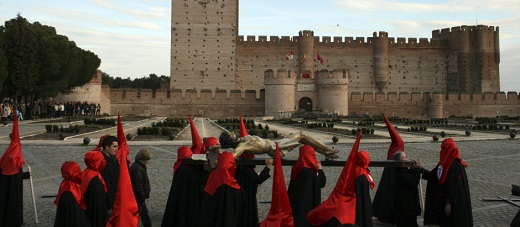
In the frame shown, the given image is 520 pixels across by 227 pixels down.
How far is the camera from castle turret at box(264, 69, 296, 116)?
47062 millimetres

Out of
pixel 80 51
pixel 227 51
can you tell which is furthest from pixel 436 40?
pixel 80 51

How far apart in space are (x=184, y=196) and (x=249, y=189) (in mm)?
786

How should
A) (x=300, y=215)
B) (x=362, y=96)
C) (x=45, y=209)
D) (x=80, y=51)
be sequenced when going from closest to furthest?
(x=300, y=215), (x=45, y=209), (x=80, y=51), (x=362, y=96)

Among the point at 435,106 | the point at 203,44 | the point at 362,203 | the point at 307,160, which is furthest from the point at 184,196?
the point at 203,44

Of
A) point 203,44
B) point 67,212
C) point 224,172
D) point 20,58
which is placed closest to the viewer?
point 224,172

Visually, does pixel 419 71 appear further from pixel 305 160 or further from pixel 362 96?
pixel 305 160

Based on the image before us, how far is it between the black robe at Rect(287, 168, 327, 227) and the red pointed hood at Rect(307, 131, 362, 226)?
1.81ft

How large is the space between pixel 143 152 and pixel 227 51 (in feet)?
170

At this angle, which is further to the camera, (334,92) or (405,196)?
(334,92)

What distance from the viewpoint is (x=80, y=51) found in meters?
47.4

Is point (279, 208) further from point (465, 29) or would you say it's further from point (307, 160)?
point (465, 29)

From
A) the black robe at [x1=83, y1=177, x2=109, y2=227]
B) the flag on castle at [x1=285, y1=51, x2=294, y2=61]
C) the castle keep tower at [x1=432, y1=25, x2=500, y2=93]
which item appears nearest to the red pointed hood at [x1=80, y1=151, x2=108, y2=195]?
the black robe at [x1=83, y1=177, x2=109, y2=227]

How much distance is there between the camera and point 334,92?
157 feet

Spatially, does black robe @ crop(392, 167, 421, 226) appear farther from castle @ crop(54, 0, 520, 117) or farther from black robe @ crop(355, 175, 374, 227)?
castle @ crop(54, 0, 520, 117)
